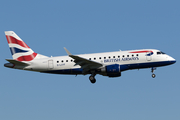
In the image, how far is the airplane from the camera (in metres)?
44.3

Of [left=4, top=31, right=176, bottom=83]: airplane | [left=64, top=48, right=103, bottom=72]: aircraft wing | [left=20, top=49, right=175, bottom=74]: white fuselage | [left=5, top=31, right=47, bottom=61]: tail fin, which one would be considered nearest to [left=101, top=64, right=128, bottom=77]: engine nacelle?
[left=4, top=31, right=176, bottom=83]: airplane

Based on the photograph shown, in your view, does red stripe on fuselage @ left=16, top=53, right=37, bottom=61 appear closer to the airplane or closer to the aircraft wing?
the airplane

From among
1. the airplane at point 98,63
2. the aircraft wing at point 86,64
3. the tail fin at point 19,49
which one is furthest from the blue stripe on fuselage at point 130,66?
the tail fin at point 19,49

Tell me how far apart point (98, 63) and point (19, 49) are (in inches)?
559

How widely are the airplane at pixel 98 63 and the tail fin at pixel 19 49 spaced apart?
0.42m

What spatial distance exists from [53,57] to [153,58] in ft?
52.0

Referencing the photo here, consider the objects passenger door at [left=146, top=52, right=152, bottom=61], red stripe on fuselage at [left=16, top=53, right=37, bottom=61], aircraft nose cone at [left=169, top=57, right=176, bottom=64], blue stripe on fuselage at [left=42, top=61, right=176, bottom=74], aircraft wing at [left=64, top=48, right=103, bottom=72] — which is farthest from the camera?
red stripe on fuselage at [left=16, top=53, right=37, bottom=61]

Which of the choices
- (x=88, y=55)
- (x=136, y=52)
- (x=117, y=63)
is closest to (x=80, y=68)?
(x=88, y=55)

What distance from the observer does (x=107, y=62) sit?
148 feet

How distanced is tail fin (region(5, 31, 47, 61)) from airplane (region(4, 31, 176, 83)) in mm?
416

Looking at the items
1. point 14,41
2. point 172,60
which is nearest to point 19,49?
point 14,41

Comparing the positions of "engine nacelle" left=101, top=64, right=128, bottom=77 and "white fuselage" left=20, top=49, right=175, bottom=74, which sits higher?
"white fuselage" left=20, top=49, right=175, bottom=74

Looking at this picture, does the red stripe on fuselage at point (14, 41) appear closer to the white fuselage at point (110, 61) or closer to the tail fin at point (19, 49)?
the tail fin at point (19, 49)

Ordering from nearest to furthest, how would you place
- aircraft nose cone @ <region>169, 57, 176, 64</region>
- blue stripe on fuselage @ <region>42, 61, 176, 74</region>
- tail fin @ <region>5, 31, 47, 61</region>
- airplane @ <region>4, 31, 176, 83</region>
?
airplane @ <region>4, 31, 176, 83</region>
blue stripe on fuselage @ <region>42, 61, 176, 74</region>
aircraft nose cone @ <region>169, 57, 176, 64</region>
tail fin @ <region>5, 31, 47, 61</region>
